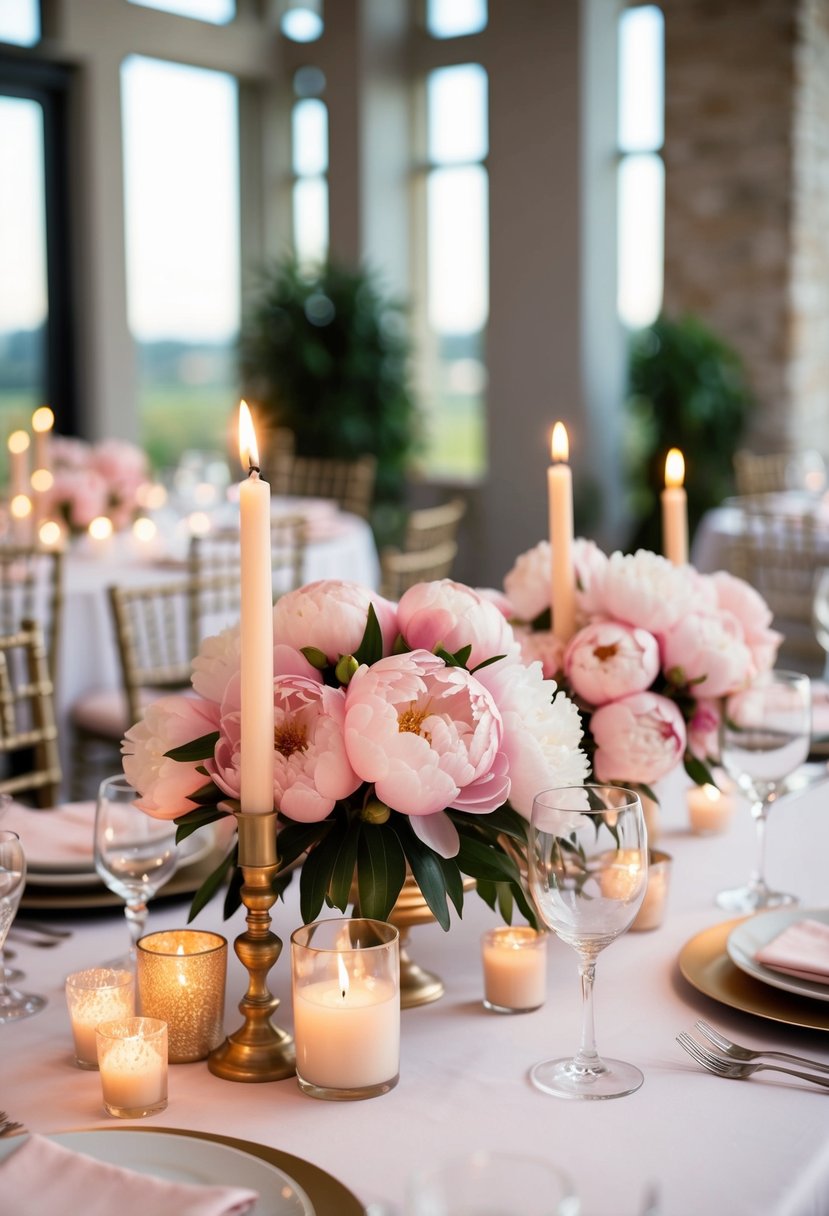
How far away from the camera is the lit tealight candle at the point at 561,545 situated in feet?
4.49

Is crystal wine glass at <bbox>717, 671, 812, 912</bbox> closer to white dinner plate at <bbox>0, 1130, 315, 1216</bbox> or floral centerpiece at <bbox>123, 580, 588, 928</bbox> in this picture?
floral centerpiece at <bbox>123, 580, 588, 928</bbox>

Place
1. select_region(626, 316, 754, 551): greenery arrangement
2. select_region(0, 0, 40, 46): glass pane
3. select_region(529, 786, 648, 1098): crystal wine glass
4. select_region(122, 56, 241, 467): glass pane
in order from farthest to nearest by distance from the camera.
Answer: select_region(122, 56, 241, 467): glass pane < select_region(0, 0, 40, 46): glass pane < select_region(626, 316, 754, 551): greenery arrangement < select_region(529, 786, 648, 1098): crystal wine glass

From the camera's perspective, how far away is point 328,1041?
3.21ft

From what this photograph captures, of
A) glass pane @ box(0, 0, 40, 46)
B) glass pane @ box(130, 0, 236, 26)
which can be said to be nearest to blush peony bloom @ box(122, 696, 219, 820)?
glass pane @ box(0, 0, 40, 46)

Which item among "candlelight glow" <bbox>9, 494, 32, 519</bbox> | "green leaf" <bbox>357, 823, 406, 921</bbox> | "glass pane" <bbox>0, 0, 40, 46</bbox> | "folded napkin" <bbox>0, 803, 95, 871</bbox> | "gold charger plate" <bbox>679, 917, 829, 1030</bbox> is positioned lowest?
"gold charger plate" <bbox>679, 917, 829, 1030</bbox>

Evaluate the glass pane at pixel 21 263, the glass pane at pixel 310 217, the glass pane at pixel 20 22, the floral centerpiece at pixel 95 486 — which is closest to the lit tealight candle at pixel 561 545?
the floral centerpiece at pixel 95 486

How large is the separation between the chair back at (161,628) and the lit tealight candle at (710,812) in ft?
4.71

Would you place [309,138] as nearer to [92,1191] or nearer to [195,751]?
[195,751]

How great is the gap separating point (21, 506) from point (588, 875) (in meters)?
3.12

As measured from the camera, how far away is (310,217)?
26.4 ft

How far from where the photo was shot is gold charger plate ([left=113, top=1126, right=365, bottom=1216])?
0.83m

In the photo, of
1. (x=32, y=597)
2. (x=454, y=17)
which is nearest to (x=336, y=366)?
(x=454, y=17)

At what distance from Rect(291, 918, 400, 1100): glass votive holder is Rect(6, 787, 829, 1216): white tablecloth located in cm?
2

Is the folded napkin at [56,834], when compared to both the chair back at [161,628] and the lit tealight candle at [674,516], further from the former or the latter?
the chair back at [161,628]
